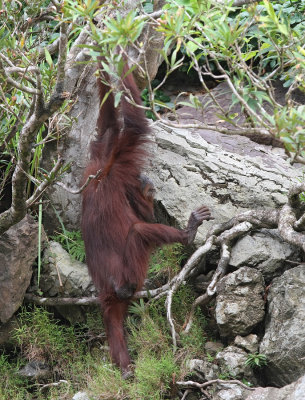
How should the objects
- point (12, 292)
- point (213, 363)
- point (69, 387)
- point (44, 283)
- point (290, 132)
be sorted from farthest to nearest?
point (44, 283)
point (12, 292)
point (69, 387)
point (213, 363)
point (290, 132)

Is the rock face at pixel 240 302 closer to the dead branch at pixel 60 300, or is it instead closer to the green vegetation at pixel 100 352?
the green vegetation at pixel 100 352

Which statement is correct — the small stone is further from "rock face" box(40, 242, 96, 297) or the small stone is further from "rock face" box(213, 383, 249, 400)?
"rock face" box(40, 242, 96, 297)

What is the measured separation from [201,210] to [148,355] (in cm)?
126

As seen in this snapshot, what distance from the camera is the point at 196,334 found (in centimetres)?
516

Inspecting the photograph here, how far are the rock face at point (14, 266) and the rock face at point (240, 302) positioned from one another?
176cm

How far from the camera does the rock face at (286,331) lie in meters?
4.50

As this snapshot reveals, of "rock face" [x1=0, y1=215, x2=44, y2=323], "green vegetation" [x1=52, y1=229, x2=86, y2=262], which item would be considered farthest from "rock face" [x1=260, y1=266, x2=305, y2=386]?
"rock face" [x1=0, y1=215, x2=44, y2=323]

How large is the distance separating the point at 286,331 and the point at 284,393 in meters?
0.72

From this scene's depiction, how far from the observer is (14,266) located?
5.61m

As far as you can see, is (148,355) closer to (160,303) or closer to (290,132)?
(160,303)

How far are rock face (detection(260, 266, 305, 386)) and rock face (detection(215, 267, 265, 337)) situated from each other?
0.11 metres

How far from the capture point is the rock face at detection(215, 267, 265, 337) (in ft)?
16.0

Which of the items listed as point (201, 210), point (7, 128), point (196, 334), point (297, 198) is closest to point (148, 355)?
point (196, 334)

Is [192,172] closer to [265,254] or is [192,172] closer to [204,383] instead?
[265,254]
